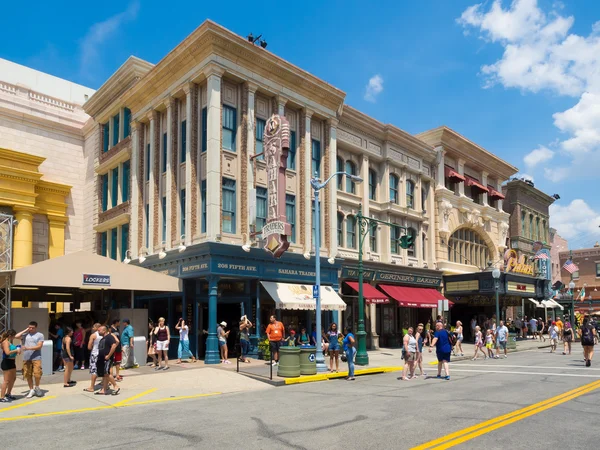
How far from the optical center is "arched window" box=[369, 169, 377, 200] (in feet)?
107

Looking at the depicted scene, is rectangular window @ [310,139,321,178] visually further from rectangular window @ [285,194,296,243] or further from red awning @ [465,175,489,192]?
red awning @ [465,175,489,192]

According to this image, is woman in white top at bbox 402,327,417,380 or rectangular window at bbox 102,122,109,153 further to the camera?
rectangular window at bbox 102,122,109,153

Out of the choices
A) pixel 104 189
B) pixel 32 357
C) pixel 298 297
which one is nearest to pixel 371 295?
pixel 298 297

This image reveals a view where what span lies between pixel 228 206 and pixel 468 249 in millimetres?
22268

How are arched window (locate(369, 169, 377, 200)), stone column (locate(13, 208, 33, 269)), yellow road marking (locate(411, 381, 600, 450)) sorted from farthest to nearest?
arched window (locate(369, 169, 377, 200)), stone column (locate(13, 208, 33, 269)), yellow road marking (locate(411, 381, 600, 450))

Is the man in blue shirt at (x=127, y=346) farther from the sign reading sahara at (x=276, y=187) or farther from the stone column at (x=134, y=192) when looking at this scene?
the stone column at (x=134, y=192)

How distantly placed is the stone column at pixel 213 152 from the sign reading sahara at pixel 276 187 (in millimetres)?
2013

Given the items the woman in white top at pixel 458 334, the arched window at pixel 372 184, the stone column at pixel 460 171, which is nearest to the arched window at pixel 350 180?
the arched window at pixel 372 184

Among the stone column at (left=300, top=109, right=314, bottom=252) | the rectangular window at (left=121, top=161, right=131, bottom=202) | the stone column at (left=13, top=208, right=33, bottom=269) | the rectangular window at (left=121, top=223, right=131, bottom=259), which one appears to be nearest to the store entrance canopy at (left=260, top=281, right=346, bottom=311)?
the stone column at (left=300, top=109, right=314, bottom=252)

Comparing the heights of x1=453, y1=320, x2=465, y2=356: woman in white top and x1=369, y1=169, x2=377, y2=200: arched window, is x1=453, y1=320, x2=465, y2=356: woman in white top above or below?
below

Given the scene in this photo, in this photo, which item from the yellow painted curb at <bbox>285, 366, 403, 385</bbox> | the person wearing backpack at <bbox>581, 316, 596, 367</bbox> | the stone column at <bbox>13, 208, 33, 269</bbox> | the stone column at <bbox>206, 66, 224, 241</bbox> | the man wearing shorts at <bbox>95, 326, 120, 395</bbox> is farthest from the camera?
the stone column at <bbox>13, 208, 33, 269</bbox>

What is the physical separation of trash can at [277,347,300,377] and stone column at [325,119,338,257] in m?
10.8

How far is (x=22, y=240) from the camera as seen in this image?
1143 inches

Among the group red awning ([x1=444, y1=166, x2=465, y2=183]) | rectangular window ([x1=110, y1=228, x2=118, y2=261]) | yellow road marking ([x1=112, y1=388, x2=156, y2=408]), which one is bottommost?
yellow road marking ([x1=112, y1=388, x2=156, y2=408])
